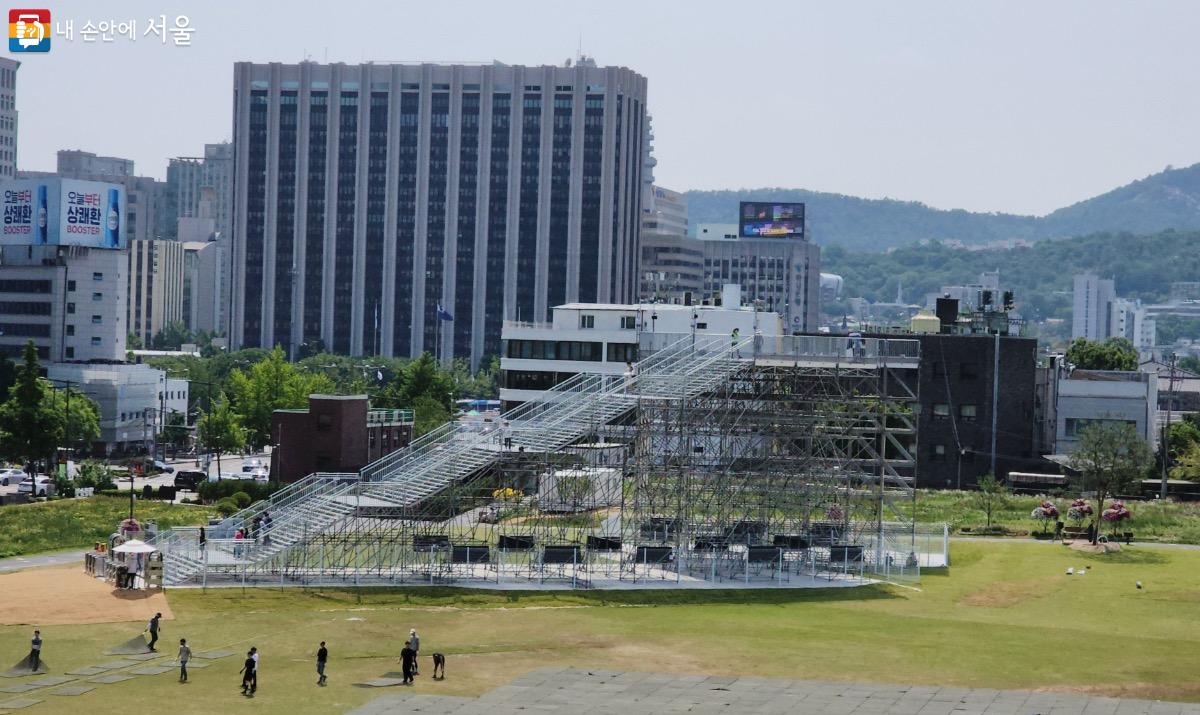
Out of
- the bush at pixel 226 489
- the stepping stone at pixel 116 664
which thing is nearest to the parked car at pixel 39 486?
the bush at pixel 226 489

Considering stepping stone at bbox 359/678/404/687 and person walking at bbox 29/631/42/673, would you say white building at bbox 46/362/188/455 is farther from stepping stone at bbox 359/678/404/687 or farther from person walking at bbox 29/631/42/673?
stepping stone at bbox 359/678/404/687

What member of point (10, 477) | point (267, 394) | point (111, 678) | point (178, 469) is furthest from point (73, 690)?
point (178, 469)

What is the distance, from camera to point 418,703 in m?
50.7

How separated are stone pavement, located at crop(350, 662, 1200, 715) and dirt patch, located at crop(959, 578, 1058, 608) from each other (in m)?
19.1

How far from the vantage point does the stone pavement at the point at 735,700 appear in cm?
5016

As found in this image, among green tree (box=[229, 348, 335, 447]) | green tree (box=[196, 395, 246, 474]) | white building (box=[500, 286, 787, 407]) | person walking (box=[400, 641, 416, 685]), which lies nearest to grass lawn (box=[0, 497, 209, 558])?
white building (box=[500, 286, 787, 407])

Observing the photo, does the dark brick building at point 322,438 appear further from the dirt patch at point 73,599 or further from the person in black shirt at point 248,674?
the person in black shirt at point 248,674

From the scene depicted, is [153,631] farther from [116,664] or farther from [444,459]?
[444,459]

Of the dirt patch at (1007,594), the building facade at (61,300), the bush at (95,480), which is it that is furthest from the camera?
the building facade at (61,300)

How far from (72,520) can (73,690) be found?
4044 centimetres

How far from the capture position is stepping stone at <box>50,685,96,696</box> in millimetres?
50469

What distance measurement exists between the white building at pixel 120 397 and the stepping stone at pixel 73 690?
10509 centimetres

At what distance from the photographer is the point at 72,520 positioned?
89.4 metres

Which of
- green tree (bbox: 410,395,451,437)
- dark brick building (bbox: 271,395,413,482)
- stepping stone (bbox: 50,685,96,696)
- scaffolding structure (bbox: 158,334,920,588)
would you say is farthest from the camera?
green tree (bbox: 410,395,451,437)
